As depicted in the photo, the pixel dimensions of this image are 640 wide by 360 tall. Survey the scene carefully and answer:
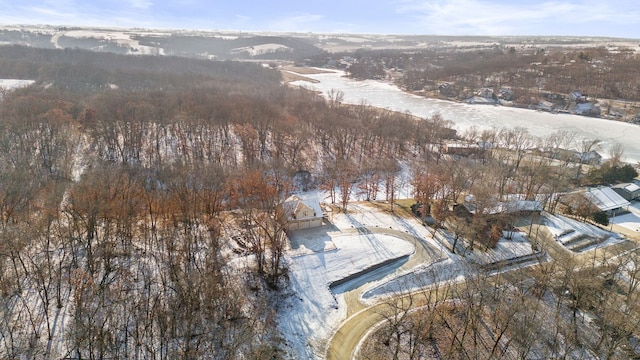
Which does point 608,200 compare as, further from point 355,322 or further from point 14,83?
point 14,83

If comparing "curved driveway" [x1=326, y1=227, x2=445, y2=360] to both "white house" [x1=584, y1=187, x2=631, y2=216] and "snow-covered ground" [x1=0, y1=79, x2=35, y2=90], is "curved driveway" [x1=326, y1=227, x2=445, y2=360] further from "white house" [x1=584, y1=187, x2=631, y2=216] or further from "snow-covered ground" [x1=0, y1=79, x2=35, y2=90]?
"snow-covered ground" [x1=0, y1=79, x2=35, y2=90]

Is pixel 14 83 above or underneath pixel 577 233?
above

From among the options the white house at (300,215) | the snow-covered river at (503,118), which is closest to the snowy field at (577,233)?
the white house at (300,215)

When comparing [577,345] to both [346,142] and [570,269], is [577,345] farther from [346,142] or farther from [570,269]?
[346,142]

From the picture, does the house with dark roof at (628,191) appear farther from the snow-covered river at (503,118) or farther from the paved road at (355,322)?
the snow-covered river at (503,118)

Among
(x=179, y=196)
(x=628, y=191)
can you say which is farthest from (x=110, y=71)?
(x=628, y=191)

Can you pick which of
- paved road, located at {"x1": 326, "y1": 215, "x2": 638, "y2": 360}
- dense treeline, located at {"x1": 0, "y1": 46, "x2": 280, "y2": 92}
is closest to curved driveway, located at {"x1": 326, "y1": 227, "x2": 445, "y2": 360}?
paved road, located at {"x1": 326, "y1": 215, "x2": 638, "y2": 360}

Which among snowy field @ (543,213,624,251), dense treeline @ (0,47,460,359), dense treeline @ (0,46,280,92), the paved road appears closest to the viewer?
dense treeline @ (0,47,460,359)
